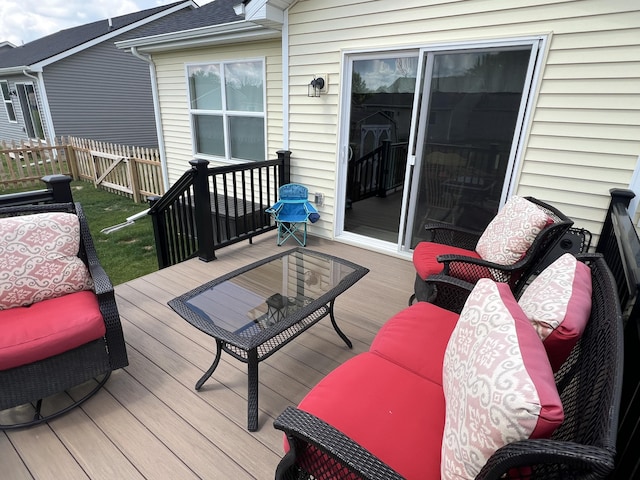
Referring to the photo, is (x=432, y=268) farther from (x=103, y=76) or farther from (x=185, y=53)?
(x=103, y=76)

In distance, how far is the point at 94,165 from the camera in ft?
27.7

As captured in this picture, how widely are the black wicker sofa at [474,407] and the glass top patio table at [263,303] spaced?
0.49 metres

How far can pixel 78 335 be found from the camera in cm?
169

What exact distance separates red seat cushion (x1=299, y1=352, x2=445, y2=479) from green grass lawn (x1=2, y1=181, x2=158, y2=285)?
12.4 feet

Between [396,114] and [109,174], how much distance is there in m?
6.96

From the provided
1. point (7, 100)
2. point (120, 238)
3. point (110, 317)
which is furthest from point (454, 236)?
point (7, 100)

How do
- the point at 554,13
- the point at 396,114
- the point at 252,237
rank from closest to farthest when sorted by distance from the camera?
1. the point at 554,13
2. the point at 252,237
3. the point at 396,114

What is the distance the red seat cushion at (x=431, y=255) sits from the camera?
241 centimetres

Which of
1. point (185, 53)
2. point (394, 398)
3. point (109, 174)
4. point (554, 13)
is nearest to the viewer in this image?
point (394, 398)

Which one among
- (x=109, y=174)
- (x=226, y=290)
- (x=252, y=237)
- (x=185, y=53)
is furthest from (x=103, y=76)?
(x=226, y=290)

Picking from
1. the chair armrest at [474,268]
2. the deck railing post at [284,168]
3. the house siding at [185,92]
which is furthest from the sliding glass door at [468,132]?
the house siding at [185,92]

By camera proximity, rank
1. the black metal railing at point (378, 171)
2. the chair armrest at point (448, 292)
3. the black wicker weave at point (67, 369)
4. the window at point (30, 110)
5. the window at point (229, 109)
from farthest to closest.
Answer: the window at point (30, 110) → the black metal railing at point (378, 171) → the window at point (229, 109) → the chair armrest at point (448, 292) → the black wicker weave at point (67, 369)

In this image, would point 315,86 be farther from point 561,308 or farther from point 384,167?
point 561,308

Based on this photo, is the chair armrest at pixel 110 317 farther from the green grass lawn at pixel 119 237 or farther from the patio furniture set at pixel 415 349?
the green grass lawn at pixel 119 237
